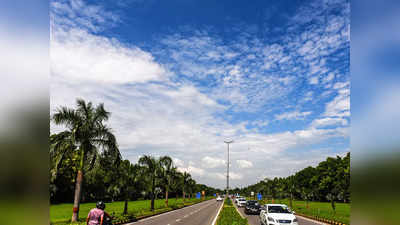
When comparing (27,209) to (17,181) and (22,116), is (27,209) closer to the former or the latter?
(17,181)

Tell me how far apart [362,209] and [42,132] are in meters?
3.27

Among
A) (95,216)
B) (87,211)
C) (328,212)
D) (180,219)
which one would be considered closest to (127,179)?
(180,219)

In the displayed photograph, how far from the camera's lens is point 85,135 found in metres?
23.5

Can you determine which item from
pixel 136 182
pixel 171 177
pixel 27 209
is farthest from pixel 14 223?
pixel 171 177

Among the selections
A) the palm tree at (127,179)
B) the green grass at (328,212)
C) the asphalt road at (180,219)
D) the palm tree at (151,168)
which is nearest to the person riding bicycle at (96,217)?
the asphalt road at (180,219)

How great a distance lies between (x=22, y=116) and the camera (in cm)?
317

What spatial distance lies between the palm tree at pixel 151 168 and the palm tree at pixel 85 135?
1198cm

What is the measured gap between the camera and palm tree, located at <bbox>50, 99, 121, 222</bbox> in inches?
891

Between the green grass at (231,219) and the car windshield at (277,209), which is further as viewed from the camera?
the car windshield at (277,209)

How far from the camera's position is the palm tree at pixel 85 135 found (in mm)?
22641

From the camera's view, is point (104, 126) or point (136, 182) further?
point (136, 182)

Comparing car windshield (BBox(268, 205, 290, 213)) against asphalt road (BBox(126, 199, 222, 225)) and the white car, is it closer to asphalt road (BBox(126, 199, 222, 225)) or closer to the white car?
the white car

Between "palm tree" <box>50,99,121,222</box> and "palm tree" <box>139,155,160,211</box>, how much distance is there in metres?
12.0

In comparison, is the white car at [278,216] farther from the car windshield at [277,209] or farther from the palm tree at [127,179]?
the palm tree at [127,179]
